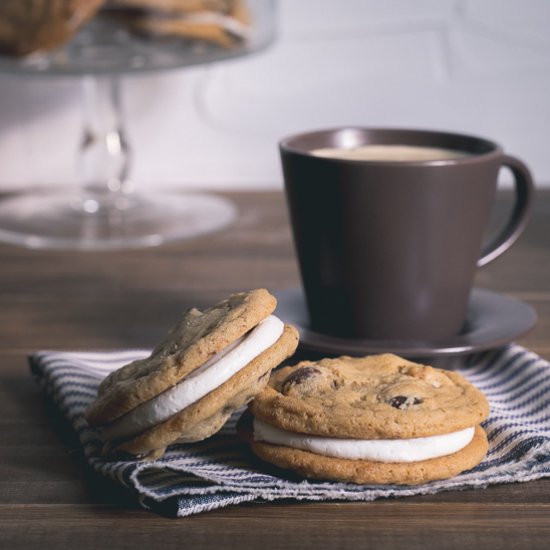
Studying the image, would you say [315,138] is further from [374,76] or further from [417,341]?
[374,76]

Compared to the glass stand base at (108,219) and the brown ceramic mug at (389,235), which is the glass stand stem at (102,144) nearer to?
the glass stand base at (108,219)

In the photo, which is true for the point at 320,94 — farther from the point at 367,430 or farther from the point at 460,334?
the point at 367,430

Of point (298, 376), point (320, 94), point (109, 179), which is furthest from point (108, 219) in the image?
point (298, 376)

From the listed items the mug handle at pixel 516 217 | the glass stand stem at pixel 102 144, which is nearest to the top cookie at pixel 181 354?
the mug handle at pixel 516 217

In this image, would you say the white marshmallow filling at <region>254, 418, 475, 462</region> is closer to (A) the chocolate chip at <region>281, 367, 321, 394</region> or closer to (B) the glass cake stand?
(A) the chocolate chip at <region>281, 367, 321, 394</region>

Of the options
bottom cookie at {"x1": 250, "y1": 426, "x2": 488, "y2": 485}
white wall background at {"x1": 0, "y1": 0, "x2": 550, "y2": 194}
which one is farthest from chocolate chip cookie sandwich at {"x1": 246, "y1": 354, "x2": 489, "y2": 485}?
white wall background at {"x1": 0, "y1": 0, "x2": 550, "y2": 194}
